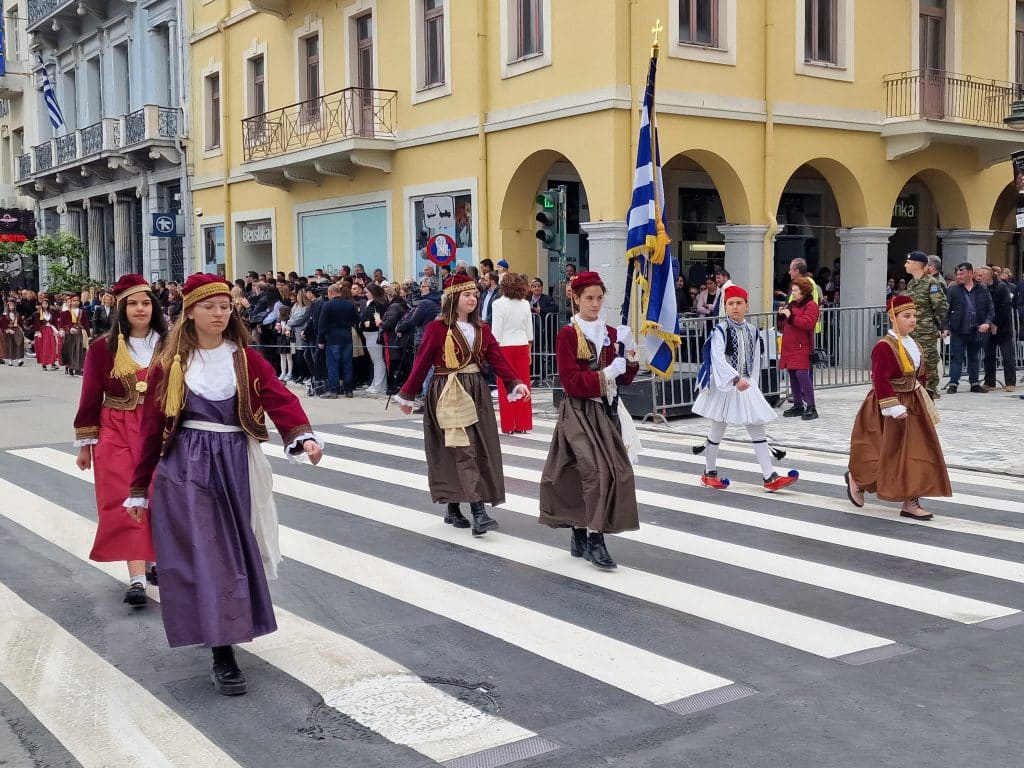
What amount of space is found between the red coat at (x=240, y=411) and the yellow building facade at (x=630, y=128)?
1216 centimetres

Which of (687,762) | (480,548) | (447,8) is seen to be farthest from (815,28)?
(687,762)

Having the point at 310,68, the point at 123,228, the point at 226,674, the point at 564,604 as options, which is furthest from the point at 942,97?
the point at 123,228

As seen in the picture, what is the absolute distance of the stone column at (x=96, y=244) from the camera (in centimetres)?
3775

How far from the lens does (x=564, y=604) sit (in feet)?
20.8

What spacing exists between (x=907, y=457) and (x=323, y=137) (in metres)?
17.7

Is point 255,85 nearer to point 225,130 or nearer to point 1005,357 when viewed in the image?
point 225,130

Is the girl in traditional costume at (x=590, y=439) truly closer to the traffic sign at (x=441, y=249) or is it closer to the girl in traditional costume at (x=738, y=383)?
the girl in traditional costume at (x=738, y=383)

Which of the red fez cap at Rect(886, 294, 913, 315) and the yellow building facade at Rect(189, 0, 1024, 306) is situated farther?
the yellow building facade at Rect(189, 0, 1024, 306)

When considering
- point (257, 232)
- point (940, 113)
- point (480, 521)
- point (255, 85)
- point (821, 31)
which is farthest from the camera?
point (257, 232)

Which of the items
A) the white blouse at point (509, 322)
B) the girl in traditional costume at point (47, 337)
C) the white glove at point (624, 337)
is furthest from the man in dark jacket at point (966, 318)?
the girl in traditional costume at point (47, 337)

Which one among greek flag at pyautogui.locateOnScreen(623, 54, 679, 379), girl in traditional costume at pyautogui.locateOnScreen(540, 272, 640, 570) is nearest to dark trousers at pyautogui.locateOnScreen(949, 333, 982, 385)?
greek flag at pyautogui.locateOnScreen(623, 54, 679, 379)

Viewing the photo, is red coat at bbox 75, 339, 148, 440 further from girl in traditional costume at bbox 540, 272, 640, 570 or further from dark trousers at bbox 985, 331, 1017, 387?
dark trousers at bbox 985, 331, 1017, 387

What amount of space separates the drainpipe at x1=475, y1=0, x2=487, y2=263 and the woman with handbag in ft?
24.4

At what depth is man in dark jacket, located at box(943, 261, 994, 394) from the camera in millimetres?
16844
